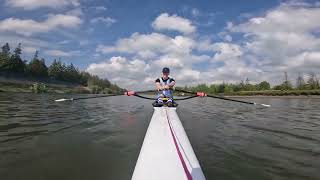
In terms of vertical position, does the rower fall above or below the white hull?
above

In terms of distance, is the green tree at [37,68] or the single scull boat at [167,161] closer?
the single scull boat at [167,161]

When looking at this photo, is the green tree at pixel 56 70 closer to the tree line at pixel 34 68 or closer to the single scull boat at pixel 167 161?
the tree line at pixel 34 68

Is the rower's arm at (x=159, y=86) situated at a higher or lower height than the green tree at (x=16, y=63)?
lower

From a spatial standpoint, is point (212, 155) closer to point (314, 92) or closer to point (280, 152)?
point (280, 152)

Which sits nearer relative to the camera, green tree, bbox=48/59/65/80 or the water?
the water

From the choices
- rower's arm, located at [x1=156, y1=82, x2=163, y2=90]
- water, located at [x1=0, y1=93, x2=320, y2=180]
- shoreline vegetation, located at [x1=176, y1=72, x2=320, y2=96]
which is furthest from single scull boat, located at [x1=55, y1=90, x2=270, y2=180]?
shoreline vegetation, located at [x1=176, y1=72, x2=320, y2=96]

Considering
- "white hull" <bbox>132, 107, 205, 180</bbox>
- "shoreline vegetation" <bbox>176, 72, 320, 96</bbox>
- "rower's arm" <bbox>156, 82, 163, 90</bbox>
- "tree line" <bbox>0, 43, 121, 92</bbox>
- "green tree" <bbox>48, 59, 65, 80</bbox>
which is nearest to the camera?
"white hull" <bbox>132, 107, 205, 180</bbox>

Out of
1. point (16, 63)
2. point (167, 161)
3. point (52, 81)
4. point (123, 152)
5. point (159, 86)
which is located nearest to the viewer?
point (167, 161)

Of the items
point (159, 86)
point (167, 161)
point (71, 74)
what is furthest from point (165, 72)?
point (71, 74)

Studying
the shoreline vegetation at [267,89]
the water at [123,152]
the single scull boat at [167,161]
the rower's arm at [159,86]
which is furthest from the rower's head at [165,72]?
the shoreline vegetation at [267,89]

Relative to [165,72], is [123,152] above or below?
below

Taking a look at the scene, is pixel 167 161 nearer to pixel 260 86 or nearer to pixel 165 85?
pixel 165 85

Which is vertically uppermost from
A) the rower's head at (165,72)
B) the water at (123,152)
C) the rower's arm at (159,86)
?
the rower's head at (165,72)

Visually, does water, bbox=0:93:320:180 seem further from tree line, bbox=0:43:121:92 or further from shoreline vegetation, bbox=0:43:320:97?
tree line, bbox=0:43:121:92
